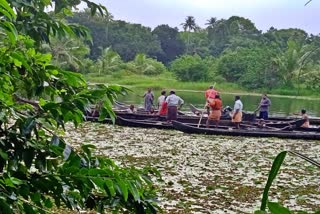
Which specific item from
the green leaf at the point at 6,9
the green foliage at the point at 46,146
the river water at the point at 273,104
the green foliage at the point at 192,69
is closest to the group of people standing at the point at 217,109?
the river water at the point at 273,104

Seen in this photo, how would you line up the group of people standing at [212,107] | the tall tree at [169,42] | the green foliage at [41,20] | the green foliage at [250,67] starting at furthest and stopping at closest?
the tall tree at [169,42]
the green foliage at [250,67]
the group of people standing at [212,107]
the green foliage at [41,20]

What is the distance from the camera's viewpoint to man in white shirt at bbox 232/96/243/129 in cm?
1489

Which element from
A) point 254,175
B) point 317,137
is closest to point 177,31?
point 317,137

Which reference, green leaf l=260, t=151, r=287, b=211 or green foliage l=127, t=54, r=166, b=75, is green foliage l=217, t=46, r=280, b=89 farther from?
green leaf l=260, t=151, r=287, b=211

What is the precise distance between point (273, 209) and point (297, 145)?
501 inches

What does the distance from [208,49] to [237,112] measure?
5086cm

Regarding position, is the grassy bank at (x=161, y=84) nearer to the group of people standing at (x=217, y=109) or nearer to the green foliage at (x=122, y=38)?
the green foliage at (x=122, y=38)

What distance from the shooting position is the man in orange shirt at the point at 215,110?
581 inches

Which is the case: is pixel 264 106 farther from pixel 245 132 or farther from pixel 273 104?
pixel 273 104

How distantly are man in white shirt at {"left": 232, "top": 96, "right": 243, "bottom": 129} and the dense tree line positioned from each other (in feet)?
46.1

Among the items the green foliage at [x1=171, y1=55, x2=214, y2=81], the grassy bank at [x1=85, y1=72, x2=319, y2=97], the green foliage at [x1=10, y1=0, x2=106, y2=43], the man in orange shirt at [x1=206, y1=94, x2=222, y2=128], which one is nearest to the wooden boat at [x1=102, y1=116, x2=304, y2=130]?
the man in orange shirt at [x1=206, y1=94, x2=222, y2=128]

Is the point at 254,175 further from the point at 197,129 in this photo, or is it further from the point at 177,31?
the point at 177,31

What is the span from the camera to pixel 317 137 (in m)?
14.1

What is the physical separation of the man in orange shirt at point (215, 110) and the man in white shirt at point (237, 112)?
472 millimetres
